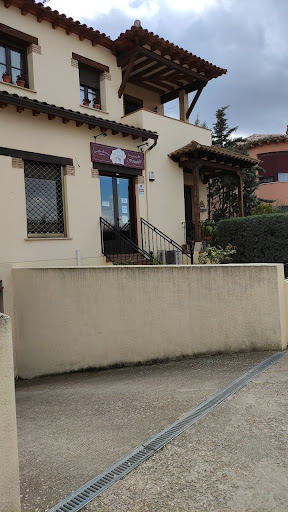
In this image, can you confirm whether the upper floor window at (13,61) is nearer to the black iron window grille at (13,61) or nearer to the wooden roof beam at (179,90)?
the black iron window grille at (13,61)

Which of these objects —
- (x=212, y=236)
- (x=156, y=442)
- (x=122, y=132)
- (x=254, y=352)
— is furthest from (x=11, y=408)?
(x=212, y=236)

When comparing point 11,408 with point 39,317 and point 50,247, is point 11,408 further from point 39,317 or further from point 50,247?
point 50,247

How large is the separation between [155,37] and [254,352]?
8925 millimetres

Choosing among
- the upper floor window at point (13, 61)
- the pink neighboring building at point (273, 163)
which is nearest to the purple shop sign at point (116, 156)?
the upper floor window at point (13, 61)

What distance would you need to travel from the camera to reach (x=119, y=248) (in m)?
10.1

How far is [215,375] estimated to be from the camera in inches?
175

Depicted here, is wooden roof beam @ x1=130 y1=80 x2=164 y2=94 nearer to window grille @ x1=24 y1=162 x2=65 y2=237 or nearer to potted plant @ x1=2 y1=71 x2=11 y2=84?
potted plant @ x1=2 y1=71 x2=11 y2=84

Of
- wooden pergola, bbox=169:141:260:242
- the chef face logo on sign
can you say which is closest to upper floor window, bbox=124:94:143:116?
wooden pergola, bbox=169:141:260:242

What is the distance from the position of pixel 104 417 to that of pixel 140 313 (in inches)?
93.8

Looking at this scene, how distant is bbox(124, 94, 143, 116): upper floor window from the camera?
12.3 m

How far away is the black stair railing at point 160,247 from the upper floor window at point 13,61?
15.9 feet

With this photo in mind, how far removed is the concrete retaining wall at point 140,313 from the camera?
201 inches

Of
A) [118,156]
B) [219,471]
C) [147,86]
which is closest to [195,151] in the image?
[118,156]

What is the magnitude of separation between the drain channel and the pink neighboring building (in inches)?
751
